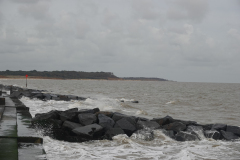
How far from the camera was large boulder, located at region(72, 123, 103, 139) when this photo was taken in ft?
24.4

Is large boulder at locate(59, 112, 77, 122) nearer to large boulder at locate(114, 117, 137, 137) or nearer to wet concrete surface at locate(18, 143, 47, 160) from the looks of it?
large boulder at locate(114, 117, 137, 137)

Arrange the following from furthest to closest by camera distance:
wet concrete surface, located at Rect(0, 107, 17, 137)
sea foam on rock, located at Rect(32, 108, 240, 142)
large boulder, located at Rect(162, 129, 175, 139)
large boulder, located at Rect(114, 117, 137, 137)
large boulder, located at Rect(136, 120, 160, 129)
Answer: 1. large boulder, located at Rect(136, 120, 160, 129)
2. large boulder, located at Rect(114, 117, 137, 137)
3. large boulder, located at Rect(162, 129, 175, 139)
4. sea foam on rock, located at Rect(32, 108, 240, 142)
5. wet concrete surface, located at Rect(0, 107, 17, 137)

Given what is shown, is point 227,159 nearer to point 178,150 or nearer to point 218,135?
point 178,150

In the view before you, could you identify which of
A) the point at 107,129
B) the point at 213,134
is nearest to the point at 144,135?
the point at 107,129

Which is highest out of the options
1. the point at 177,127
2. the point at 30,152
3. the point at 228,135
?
the point at 30,152

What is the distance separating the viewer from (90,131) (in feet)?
24.6

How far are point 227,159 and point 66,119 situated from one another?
17.9 ft

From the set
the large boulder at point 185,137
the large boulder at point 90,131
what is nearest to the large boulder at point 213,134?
the large boulder at point 185,137

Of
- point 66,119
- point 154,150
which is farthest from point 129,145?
point 66,119

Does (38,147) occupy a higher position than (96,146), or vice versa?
(38,147)

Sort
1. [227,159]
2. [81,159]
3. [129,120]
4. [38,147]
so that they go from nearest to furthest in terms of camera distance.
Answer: [38,147] → [81,159] → [227,159] → [129,120]

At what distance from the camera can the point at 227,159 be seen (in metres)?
6.04

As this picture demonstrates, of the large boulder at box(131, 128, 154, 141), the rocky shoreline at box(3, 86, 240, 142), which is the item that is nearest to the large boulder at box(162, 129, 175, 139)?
the rocky shoreline at box(3, 86, 240, 142)

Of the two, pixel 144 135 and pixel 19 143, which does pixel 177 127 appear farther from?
pixel 19 143
